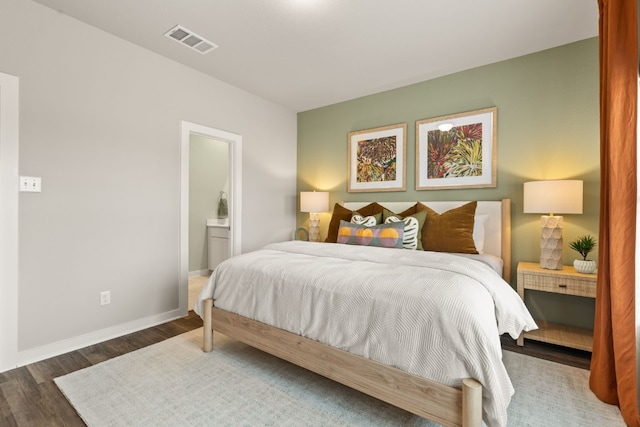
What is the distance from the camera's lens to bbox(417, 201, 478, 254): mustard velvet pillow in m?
2.83

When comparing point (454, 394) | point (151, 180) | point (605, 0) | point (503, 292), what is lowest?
point (454, 394)

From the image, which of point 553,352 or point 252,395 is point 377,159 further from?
point 252,395

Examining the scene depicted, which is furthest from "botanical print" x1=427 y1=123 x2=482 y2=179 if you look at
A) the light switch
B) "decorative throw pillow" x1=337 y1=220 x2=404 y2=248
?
the light switch

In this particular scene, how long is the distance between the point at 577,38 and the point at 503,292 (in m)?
2.45

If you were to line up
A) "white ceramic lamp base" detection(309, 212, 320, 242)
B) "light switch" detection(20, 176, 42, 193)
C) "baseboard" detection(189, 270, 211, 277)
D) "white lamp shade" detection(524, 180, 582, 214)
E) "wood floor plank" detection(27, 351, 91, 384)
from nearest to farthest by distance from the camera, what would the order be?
"wood floor plank" detection(27, 351, 91, 384) → "light switch" detection(20, 176, 42, 193) → "white lamp shade" detection(524, 180, 582, 214) → "white ceramic lamp base" detection(309, 212, 320, 242) → "baseboard" detection(189, 270, 211, 277)

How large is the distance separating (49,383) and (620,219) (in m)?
3.50

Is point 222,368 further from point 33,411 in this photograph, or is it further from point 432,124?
point 432,124

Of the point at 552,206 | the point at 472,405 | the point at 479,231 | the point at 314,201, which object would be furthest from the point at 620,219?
the point at 314,201

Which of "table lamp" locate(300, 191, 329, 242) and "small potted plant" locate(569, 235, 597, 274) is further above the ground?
"table lamp" locate(300, 191, 329, 242)

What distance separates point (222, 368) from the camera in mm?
2156

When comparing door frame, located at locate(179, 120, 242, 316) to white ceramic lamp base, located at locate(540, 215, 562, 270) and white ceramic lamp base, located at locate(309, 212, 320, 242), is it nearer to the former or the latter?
white ceramic lamp base, located at locate(309, 212, 320, 242)

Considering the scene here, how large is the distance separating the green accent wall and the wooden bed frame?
2.09 m

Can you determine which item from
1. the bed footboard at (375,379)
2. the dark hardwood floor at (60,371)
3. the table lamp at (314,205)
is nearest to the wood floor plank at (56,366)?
the dark hardwood floor at (60,371)

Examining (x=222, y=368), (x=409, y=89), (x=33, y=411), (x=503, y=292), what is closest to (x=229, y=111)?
(x=409, y=89)
